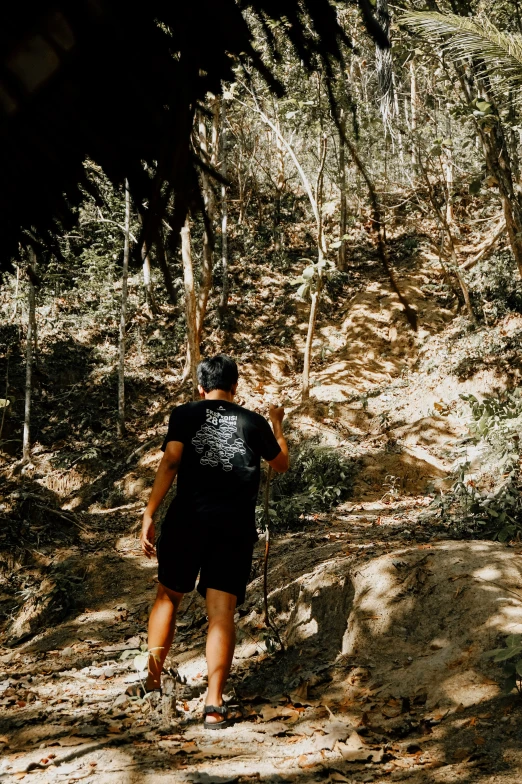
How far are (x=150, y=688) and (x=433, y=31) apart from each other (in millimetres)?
7548

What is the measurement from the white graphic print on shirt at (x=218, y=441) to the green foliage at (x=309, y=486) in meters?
4.91

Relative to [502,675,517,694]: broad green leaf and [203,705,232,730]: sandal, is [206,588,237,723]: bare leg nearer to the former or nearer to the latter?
[203,705,232,730]: sandal

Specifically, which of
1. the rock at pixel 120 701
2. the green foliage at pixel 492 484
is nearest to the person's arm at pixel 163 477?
the rock at pixel 120 701

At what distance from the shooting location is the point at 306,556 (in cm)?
588

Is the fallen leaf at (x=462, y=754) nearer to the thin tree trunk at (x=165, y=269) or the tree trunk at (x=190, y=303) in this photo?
the thin tree trunk at (x=165, y=269)

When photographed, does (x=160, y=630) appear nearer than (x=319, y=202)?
Yes

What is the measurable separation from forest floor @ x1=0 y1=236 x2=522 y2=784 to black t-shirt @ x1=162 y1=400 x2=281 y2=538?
1000 mm

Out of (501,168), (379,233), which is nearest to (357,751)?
(379,233)

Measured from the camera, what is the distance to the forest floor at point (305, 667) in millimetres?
2518

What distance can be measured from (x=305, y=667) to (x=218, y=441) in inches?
60.5

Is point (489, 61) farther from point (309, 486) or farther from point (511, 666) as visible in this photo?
point (511, 666)

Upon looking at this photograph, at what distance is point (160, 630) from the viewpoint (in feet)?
10.8

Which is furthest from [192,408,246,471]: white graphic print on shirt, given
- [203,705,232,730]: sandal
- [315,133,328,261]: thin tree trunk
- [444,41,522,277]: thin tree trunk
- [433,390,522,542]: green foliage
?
[315,133,328,261]: thin tree trunk

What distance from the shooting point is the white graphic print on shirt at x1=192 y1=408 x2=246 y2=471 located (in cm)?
332
